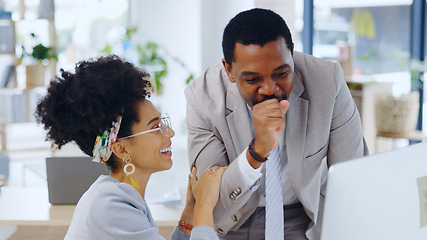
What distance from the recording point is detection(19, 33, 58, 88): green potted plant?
19.3ft

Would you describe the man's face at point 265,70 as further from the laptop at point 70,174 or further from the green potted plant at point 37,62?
the green potted plant at point 37,62

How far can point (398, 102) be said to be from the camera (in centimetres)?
471

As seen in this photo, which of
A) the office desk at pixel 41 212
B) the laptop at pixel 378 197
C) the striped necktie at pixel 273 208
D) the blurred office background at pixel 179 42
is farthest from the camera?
the blurred office background at pixel 179 42

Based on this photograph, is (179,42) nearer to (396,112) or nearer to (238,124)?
(396,112)

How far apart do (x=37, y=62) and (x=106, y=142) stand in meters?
4.93

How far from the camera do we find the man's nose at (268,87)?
4.91 feet

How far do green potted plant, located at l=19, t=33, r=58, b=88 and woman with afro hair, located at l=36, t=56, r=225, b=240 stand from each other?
4635mm

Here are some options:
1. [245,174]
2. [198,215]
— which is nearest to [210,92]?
[245,174]

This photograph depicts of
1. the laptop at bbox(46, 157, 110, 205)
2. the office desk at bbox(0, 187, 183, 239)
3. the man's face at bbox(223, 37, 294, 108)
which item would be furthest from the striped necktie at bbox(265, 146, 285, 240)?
the laptop at bbox(46, 157, 110, 205)

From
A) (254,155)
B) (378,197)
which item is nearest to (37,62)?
(254,155)

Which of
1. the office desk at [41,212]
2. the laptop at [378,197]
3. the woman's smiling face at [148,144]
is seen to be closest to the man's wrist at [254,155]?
the woman's smiling face at [148,144]

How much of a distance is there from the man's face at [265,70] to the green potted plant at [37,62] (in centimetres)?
480

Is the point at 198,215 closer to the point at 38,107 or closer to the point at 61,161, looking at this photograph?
the point at 38,107

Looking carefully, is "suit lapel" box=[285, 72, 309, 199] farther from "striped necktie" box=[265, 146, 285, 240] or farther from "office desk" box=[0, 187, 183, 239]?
"office desk" box=[0, 187, 183, 239]
